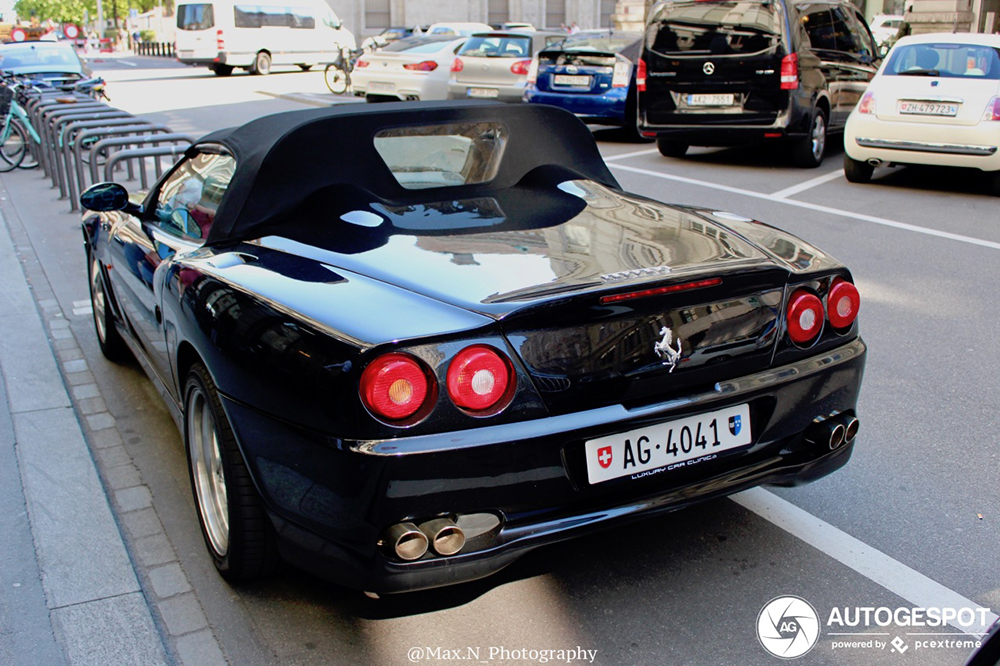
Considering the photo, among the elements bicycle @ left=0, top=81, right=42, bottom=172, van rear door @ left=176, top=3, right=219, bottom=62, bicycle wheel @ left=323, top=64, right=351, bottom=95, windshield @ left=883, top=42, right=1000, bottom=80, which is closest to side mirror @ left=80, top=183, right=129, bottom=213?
windshield @ left=883, top=42, right=1000, bottom=80

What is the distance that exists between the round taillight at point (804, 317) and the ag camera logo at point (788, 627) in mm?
791

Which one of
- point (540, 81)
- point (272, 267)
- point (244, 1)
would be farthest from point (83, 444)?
point (244, 1)

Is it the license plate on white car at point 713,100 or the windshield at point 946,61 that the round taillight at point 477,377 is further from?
the license plate on white car at point 713,100

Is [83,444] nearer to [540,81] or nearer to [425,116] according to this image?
[425,116]

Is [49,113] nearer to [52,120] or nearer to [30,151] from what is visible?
[52,120]

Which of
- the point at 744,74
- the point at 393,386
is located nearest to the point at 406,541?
the point at 393,386

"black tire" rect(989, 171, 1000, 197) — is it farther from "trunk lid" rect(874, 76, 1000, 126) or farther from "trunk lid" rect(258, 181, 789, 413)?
"trunk lid" rect(258, 181, 789, 413)

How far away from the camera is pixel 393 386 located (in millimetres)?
2613

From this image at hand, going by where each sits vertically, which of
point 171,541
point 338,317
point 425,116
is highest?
point 425,116

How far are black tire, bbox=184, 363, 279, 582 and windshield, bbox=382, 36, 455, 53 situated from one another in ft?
57.5

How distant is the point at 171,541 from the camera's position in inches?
142

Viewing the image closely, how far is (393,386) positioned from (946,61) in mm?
10024

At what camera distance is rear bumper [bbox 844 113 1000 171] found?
1023 centimetres

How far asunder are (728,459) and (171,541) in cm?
193
